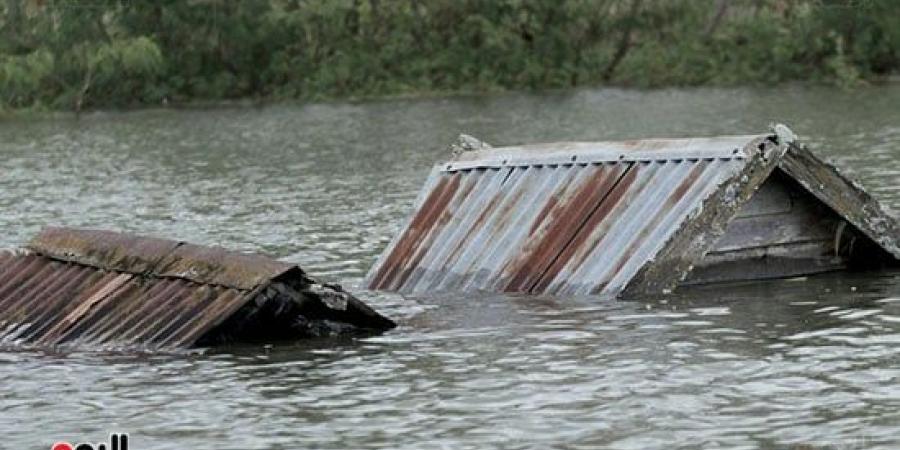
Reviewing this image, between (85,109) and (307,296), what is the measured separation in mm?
50631

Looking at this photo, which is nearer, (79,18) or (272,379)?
(272,379)

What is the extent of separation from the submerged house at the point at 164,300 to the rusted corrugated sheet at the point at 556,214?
2.14 meters

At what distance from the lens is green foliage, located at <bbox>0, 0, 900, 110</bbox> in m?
62.0

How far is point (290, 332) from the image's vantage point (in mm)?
16203

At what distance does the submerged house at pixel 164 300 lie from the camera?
51.7ft

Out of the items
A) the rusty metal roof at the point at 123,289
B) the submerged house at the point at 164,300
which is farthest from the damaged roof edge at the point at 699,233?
the rusty metal roof at the point at 123,289

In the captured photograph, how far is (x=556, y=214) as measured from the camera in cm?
1841

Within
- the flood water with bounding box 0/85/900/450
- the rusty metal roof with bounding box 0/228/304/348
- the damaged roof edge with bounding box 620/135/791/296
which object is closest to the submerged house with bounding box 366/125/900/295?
the damaged roof edge with bounding box 620/135/791/296

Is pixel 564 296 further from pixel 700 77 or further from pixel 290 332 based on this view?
pixel 700 77

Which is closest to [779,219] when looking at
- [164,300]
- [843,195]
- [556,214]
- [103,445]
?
[843,195]

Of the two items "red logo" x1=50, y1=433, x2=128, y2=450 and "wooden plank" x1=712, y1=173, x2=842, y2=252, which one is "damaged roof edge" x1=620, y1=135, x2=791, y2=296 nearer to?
"wooden plank" x1=712, y1=173, x2=842, y2=252

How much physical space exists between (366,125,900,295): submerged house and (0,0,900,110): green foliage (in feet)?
138

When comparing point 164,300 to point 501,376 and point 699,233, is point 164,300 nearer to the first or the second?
point 501,376

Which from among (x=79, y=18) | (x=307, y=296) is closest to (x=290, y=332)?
(x=307, y=296)
